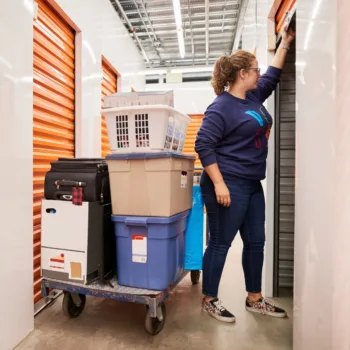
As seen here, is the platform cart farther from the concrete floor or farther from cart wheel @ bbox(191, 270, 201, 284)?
cart wheel @ bbox(191, 270, 201, 284)

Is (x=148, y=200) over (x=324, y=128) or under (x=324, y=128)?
under

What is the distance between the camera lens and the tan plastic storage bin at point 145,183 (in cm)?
192

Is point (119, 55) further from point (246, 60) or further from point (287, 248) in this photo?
point (287, 248)

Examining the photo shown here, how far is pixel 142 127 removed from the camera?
197cm

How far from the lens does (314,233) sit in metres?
1.33

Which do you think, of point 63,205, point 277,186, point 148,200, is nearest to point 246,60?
point 277,186

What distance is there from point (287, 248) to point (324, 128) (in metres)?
1.65

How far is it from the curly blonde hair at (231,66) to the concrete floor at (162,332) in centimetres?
164

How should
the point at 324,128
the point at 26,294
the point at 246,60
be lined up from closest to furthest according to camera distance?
1. the point at 324,128
2. the point at 26,294
3. the point at 246,60

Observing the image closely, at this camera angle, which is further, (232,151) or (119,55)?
(119,55)

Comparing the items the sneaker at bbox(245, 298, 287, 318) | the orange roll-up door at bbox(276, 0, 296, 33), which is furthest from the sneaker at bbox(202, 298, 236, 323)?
the orange roll-up door at bbox(276, 0, 296, 33)

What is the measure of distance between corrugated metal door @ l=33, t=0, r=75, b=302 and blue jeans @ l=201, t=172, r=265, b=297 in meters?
1.35

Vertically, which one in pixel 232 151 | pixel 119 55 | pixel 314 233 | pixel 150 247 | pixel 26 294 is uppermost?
pixel 119 55

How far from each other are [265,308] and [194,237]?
2.33 ft
